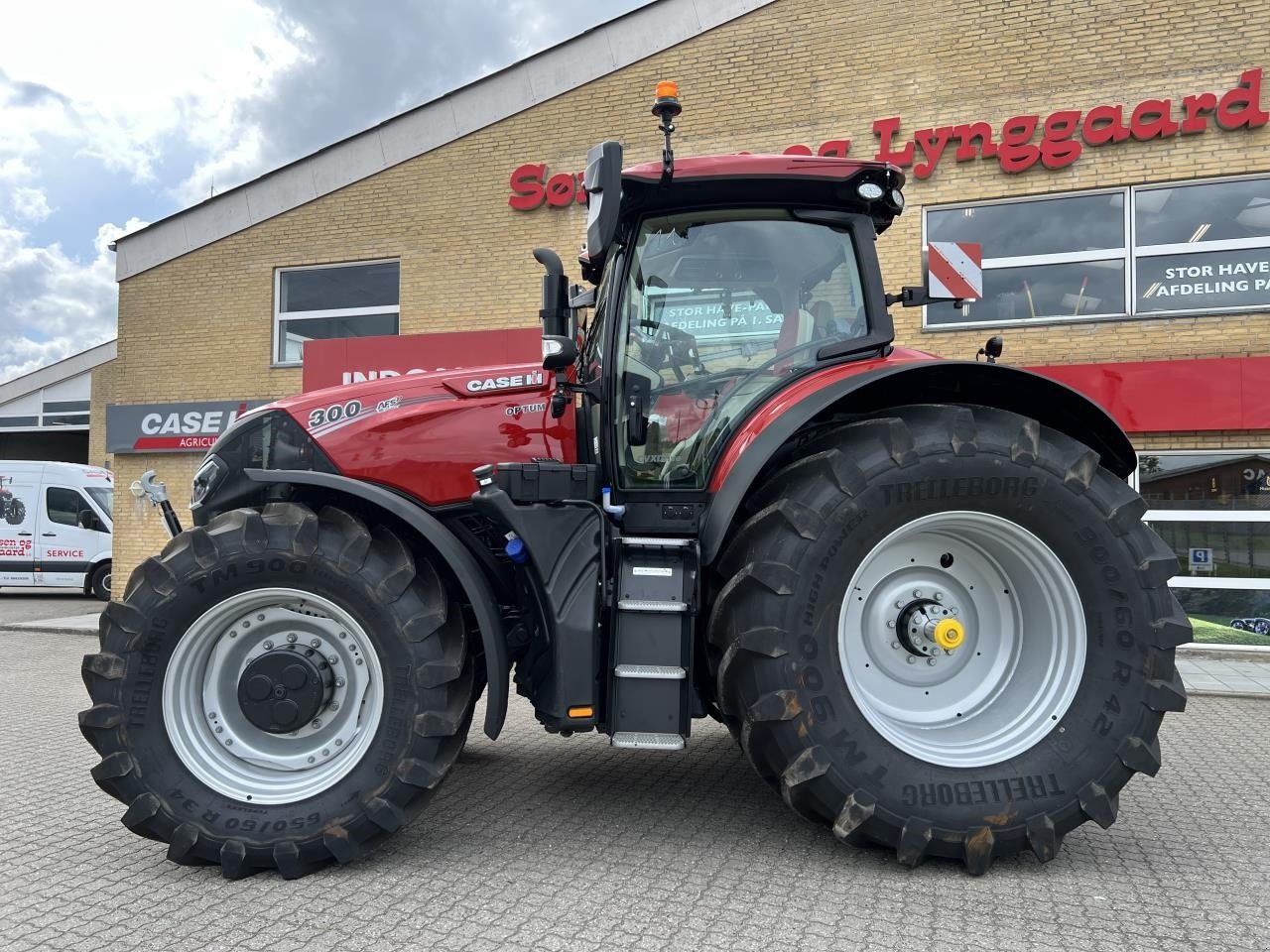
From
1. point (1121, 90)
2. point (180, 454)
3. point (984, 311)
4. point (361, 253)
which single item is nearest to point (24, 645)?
point (180, 454)

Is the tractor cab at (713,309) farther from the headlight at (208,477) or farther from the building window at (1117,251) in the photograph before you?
the building window at (1117,251)

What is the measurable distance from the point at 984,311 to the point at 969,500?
26.2 feet

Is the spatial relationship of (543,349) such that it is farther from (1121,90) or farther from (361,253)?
(361,253)

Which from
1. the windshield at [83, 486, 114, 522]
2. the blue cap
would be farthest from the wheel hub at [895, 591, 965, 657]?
the windshield at [83, 486, 114, 522]

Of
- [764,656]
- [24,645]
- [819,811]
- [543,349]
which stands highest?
[543,349]

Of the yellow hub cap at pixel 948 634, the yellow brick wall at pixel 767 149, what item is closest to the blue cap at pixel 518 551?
the yellow hub cap at pixel 948 634

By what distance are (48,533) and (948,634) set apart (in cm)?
1679

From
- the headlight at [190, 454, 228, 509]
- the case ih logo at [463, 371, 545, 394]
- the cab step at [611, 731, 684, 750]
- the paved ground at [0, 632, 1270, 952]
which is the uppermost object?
the case ih logo at [463, 371, 545, 394]

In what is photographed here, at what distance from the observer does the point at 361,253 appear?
12.7 m

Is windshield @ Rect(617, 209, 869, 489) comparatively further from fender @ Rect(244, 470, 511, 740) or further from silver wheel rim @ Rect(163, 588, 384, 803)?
silver wheel rim @ Rect(163, 588, 384, 803)

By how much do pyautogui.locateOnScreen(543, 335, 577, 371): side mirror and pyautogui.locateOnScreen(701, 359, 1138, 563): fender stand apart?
694 millimetres

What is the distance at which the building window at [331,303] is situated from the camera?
12.8 metres

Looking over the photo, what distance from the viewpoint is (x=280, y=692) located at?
333 cm

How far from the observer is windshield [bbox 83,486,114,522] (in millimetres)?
16234
